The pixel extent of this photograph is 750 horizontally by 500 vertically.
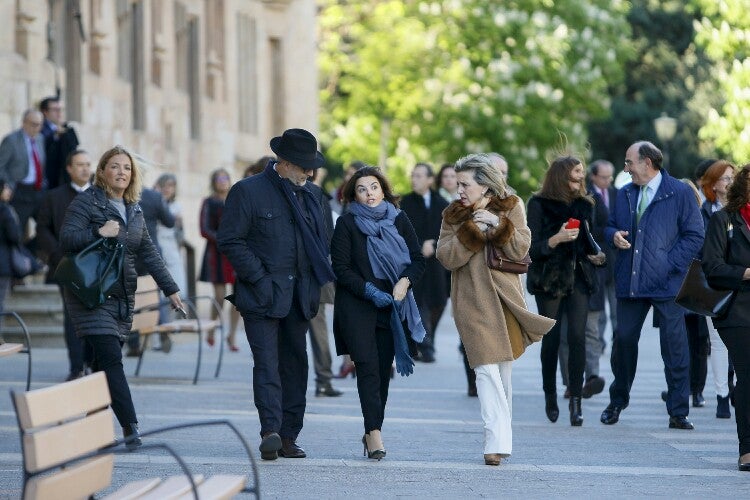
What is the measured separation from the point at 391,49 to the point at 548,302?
1509 inches

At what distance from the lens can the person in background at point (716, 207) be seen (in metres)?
13.8

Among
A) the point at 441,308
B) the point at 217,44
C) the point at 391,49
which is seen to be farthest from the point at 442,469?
the point at 391,49

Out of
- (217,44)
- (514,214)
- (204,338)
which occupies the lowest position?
(204,338)

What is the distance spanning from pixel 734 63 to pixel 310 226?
84.4 feet

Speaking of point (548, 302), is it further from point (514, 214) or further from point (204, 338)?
point (204, 338)

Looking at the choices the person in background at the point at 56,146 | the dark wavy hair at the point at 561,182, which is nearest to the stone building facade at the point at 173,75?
the person in background at the point at 56,146

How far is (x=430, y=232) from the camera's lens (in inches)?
723

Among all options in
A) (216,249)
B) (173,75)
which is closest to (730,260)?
(216,249)

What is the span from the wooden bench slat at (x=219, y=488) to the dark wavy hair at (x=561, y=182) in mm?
6380

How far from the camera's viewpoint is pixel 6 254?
53.1 feet

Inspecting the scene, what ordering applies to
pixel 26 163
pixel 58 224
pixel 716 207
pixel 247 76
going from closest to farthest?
1. pixel 716 207
2. pixel 58 224
3. pixel 26 163
4. pixel 247 76

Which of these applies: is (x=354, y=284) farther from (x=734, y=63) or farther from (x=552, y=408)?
(x=734, y=63)

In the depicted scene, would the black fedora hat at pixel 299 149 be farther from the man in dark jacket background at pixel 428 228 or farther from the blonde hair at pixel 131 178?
the man in dark jacket background at pixel 428 228

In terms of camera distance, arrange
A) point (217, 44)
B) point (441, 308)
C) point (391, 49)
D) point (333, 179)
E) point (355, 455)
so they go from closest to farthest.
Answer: point (355, 455), point (441, 308), point (217, 44), point (391, 49), point (333, 179)
